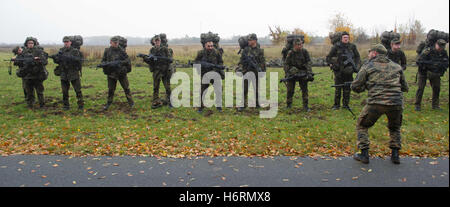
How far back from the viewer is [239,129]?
8.91 m

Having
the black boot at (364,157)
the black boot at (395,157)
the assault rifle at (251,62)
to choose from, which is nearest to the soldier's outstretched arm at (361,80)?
the black boot at (364,157)

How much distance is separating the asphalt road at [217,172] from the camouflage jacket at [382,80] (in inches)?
48.8

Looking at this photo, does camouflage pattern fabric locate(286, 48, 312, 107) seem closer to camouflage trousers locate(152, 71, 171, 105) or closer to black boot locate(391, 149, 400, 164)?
camouflage trousers locate(152, 71, 171, 105)

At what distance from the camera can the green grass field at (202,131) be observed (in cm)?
719

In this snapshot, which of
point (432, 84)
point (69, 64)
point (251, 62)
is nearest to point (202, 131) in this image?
point (251, 62)

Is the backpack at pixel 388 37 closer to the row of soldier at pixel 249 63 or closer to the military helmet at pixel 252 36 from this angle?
the row of soldier at pixel 249 63

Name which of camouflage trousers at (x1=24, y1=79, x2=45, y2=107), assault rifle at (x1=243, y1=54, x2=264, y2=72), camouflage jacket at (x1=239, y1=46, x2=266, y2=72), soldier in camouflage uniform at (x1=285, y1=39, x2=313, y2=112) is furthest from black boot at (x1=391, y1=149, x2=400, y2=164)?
camouflage trousers at (x1=24, y1=79, x2=45, y2=107)

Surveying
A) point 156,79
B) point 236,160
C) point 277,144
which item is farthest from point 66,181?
point 156,79

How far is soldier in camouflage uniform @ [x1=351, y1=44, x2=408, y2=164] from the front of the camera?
5.87 metres

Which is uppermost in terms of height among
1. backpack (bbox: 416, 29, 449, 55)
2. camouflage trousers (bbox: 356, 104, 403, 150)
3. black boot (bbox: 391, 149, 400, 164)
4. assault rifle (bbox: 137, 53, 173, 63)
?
backpack (bbox: 416, 29, 449, 55)

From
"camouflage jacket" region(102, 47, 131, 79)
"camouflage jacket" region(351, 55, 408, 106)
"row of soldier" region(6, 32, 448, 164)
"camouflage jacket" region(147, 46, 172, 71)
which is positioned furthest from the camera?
"camouflage jacket" region(147, 46, 172, 71)

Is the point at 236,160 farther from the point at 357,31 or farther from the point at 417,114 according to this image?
the point at 357,31

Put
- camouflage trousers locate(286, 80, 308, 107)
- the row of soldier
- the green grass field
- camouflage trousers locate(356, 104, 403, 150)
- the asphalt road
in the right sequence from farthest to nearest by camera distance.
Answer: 1. camouflage trousers locate(286, 80, 308, 107)
2. the row of soldier
3. the green grass field
4. camouflage trousers locate(356, 104, 403, 150)
5. the asphalt road

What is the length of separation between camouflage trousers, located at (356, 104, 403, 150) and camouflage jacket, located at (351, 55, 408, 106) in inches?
4.5
